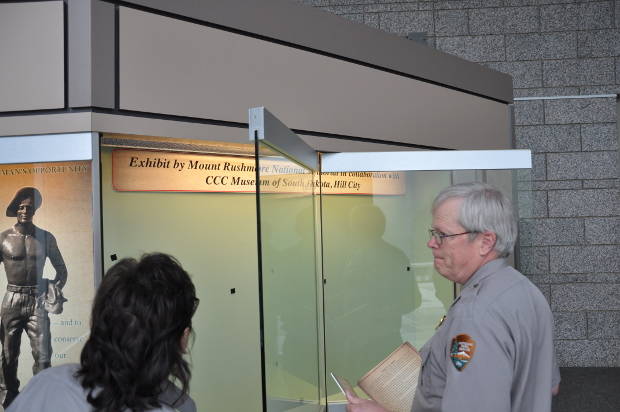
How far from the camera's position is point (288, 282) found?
1784 mm

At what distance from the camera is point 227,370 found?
2678 mm

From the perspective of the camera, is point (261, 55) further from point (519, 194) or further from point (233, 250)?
point (519, 194)

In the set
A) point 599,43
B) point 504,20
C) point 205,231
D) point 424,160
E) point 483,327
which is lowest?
point 483,327

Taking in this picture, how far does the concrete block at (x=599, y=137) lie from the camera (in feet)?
17.4

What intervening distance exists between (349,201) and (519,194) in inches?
36.1

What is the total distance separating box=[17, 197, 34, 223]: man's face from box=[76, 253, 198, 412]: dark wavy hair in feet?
4.32

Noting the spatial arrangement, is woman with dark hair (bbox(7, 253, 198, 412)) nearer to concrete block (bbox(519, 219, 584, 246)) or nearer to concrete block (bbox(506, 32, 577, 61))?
concrete block (bbox(519, 219, 584, 246))

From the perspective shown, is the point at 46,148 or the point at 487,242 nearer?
the point at 487,242

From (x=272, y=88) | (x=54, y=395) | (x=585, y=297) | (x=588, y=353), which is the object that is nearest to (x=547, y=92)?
(x=585, y=297)

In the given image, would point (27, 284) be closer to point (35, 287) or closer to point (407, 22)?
point (35, 287)

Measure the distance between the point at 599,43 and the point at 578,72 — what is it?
286mm

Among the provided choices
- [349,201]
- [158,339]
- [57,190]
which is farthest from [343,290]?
[158,339]

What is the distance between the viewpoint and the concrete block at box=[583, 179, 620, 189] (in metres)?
5.30

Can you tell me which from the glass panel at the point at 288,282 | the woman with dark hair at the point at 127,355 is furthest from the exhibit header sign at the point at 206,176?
the woman with dark hair at the point at 127,355
